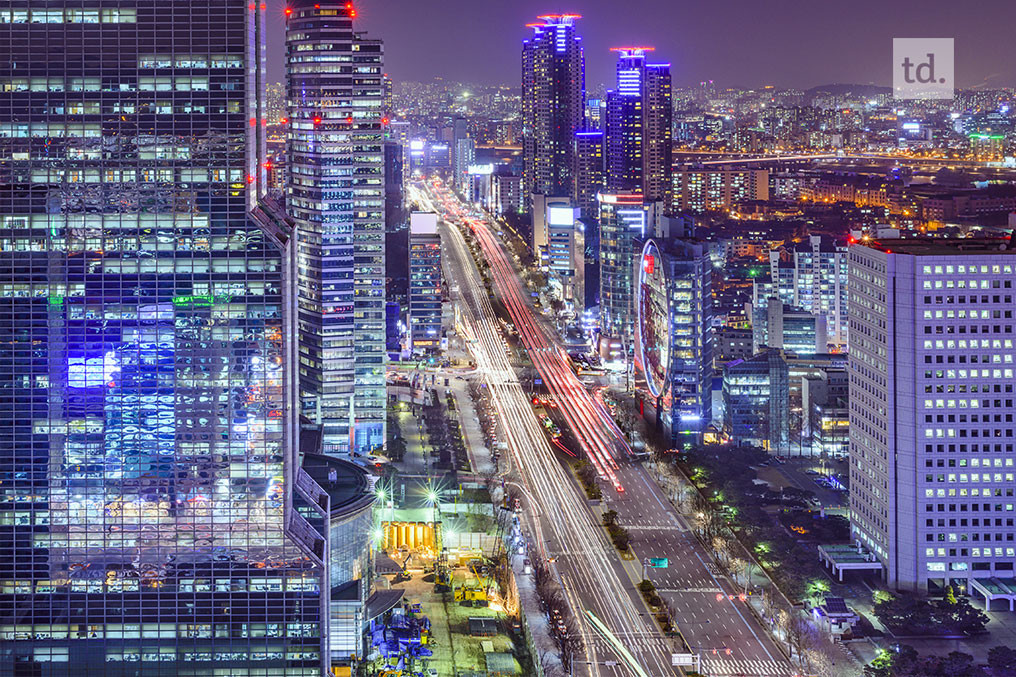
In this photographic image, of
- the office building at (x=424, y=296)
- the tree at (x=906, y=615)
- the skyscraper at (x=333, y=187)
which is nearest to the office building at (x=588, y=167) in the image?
the office building at (x=424, y=296)

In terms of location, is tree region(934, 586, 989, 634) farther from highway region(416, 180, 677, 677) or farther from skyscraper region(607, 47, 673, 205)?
skyscraper region(607, 47, 673, 205)

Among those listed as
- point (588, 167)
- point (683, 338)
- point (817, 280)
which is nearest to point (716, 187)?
point (588, 167)

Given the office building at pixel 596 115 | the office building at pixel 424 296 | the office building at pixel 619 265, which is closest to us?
the office building at pixel 619 265

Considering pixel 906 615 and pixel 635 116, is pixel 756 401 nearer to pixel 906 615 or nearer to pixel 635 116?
pixel 906 615

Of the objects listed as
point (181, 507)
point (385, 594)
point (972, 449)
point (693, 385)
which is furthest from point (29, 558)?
point (693, 385)

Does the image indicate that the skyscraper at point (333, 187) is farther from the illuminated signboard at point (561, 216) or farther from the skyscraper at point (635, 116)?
the skyscraper at point (635, 116)

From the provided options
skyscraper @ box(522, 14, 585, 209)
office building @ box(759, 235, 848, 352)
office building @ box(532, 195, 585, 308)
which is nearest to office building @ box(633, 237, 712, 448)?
office building @ box(759, 235, 848, 352)

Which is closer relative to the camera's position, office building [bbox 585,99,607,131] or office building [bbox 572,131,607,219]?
office building [bbox 572,131,607,219]
